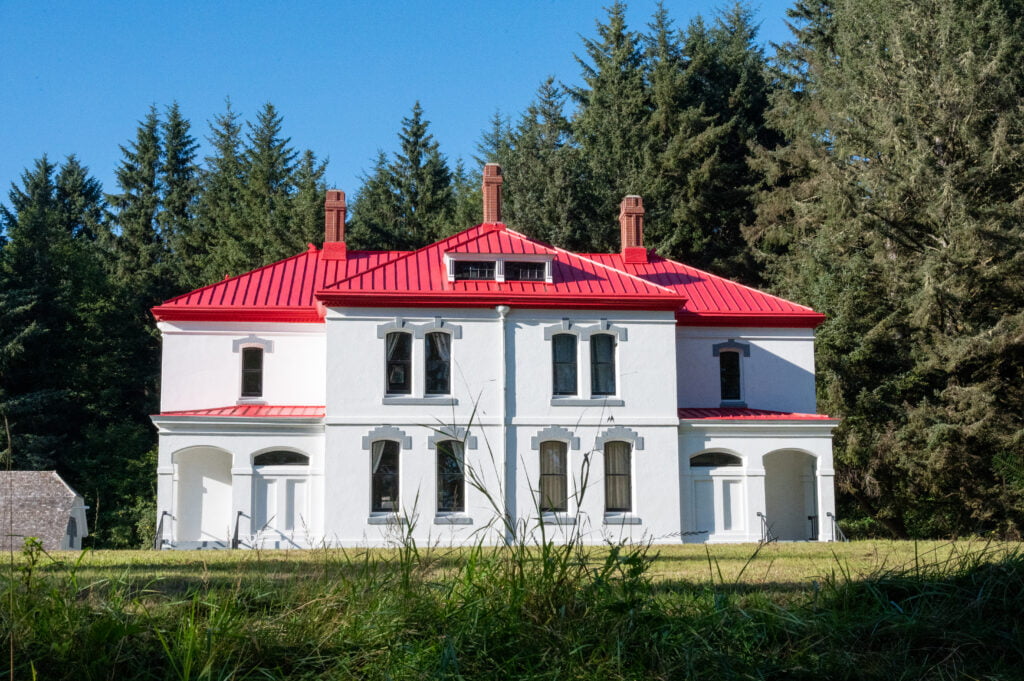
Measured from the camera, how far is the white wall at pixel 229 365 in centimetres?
2580

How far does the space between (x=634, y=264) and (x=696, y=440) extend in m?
5.85

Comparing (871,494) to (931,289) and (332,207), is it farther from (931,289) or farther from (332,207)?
(332,207)

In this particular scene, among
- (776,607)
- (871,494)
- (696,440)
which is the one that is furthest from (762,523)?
(776,607)

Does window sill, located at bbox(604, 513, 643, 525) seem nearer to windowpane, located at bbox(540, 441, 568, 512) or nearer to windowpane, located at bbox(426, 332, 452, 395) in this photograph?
windowpane, located at bbox(540, 441, 568, 512)

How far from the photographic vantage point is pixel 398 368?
78.8 ft

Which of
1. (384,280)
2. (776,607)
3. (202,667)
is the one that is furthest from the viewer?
(384,280)

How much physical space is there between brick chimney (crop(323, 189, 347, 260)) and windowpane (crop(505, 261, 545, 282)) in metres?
5.91

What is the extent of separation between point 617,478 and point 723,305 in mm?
5824

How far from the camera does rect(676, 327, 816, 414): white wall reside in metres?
26.9

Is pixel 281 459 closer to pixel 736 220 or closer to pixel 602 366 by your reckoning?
pixel 602 366

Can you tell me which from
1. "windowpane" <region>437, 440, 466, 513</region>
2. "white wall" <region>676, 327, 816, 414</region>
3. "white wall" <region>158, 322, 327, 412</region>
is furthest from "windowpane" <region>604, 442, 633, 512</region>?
"white wall" <region>158, 322, 327, 412</region>

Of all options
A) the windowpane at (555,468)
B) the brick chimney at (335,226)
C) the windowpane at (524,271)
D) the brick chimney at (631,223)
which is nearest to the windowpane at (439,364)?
the windowpane at (524,271)

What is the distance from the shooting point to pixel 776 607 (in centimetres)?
713

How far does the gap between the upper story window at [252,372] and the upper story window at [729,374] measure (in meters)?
11.7
